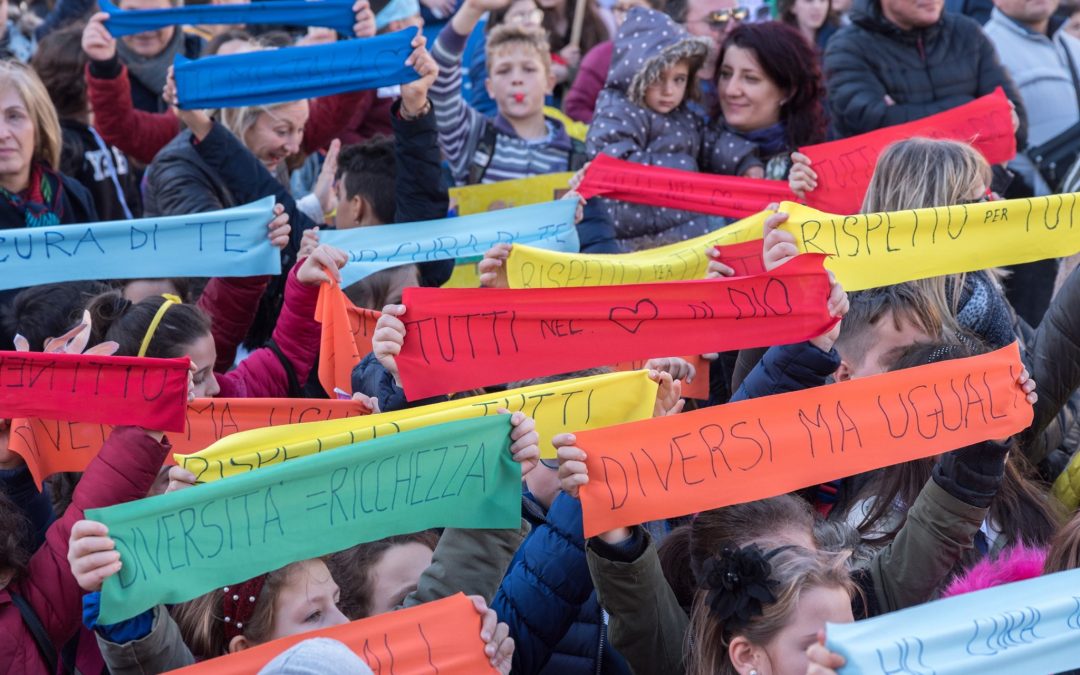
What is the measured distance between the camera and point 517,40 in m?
7.04

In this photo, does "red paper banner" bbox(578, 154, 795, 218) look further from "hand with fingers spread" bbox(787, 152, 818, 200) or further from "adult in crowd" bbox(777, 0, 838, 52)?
"adult in crowd" bbox(777, 0, 838, 52)

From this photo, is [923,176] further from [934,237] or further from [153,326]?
[153,326]

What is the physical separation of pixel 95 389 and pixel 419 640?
1074mm

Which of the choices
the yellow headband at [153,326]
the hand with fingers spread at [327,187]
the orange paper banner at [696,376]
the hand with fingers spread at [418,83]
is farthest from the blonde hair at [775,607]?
the hand with fingers spread at [327,187]

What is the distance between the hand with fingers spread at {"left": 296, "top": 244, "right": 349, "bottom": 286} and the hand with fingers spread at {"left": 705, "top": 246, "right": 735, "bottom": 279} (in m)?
1.22

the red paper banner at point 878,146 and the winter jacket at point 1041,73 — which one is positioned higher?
the red paper banner at point 878,146

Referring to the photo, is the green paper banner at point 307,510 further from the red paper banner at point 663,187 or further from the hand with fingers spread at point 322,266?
the red paper banner at point 663,187

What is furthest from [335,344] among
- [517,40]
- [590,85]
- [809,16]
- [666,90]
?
[809,16]

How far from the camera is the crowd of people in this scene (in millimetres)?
3189

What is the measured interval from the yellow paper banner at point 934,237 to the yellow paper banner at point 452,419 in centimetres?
69

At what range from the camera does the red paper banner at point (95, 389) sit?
132 inches

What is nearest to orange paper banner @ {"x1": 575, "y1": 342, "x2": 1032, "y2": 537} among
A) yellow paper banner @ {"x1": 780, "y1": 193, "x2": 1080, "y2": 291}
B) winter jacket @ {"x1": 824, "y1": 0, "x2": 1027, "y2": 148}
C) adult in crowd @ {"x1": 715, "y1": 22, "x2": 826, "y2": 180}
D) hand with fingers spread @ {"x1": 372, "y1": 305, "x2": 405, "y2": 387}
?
yellow paper banner @ {"x1": 780, "y1": 193, "x2": 1080, "y2": 291}

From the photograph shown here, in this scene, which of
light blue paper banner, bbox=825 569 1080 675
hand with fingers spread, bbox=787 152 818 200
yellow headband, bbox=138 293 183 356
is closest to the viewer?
light blue paper banner, bbox=825 569 1080 675

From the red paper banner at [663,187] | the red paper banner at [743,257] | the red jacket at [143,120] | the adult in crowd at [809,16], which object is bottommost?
the adult in crowd at [809,16]
